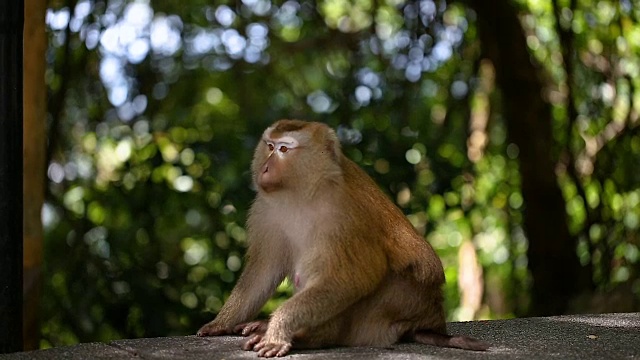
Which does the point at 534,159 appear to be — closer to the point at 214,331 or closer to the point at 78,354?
the point at 214,331

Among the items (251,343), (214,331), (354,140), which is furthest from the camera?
(354,140)

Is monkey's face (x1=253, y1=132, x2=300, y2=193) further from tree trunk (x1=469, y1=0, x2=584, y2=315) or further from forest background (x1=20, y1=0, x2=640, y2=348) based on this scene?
tree trunk (x1=469, y1=0, x2=584, y2=315)

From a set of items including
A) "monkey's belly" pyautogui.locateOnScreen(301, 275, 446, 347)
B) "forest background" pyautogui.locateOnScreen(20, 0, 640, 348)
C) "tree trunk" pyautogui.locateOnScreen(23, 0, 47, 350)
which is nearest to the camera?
"monkey's belly" pyautogui.locateOnScreen(301, 275, 446, 347)

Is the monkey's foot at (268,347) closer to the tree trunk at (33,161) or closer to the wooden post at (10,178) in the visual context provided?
the wooden post at (10,178)

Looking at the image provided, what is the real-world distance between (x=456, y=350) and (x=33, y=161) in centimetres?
241

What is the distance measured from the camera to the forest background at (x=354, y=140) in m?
6.12

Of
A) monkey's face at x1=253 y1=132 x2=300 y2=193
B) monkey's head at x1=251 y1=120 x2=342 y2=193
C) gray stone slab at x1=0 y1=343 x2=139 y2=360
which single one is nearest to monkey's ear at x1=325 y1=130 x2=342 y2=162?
monkey's head at x1=251 y1=120 x2=342 y2=193

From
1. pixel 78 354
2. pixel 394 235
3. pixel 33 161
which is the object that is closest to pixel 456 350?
pixel 394 235

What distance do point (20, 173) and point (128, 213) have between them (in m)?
2.61

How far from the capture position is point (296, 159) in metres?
3.87

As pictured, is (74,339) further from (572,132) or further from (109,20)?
(572,132)

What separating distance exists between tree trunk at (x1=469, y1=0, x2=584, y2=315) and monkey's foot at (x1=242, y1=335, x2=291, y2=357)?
4.26 m

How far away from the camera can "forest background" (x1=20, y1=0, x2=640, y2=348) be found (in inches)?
241

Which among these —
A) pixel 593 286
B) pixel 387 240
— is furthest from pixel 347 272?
pixel 593 286
